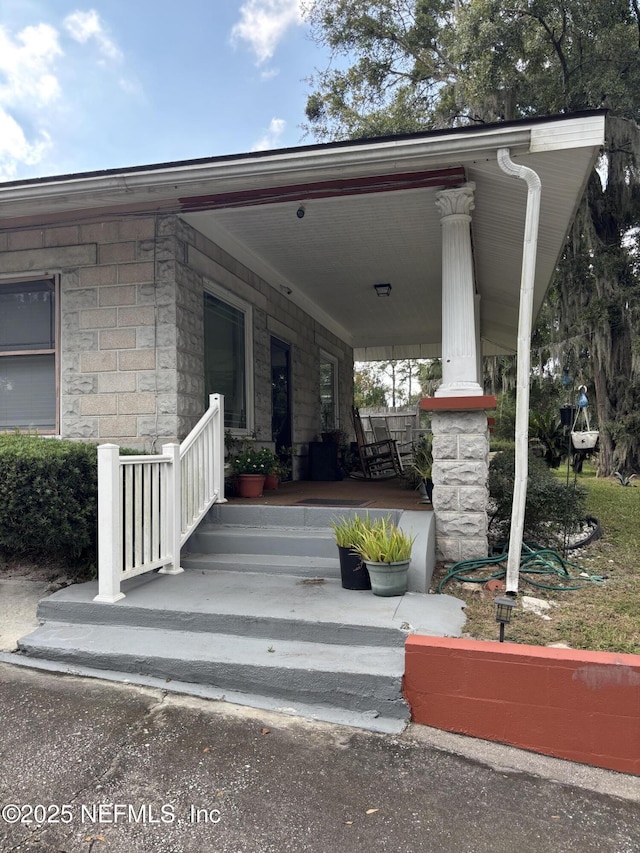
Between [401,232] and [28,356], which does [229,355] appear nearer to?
[28,356]

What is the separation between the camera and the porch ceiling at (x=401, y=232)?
3.79m

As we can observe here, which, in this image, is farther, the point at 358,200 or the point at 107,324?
the point at 107,324

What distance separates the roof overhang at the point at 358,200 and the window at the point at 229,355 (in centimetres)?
55

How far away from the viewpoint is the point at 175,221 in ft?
15.6

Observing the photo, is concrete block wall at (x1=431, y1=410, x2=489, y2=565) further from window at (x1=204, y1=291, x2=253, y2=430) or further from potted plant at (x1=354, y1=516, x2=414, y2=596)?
window at (x1=204, y1=291, x2=253, y2=430)

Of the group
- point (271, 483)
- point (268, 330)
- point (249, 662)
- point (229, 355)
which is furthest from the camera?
point (268, 330)

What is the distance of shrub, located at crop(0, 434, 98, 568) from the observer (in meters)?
3.52

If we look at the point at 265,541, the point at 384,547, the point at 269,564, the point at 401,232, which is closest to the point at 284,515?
the point at 265,541

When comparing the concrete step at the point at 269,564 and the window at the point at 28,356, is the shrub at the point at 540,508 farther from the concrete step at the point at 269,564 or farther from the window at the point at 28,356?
the window at the point at 28,356

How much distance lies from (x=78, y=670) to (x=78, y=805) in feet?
3.61

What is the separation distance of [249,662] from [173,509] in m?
1.41

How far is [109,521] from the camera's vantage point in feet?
11.0

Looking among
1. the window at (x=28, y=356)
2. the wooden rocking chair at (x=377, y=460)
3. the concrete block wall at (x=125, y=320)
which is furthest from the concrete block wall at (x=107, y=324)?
the wooden rocking chair at (x=377, y=460)

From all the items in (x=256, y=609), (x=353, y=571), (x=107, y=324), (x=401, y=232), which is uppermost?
(x=401, y=232)
